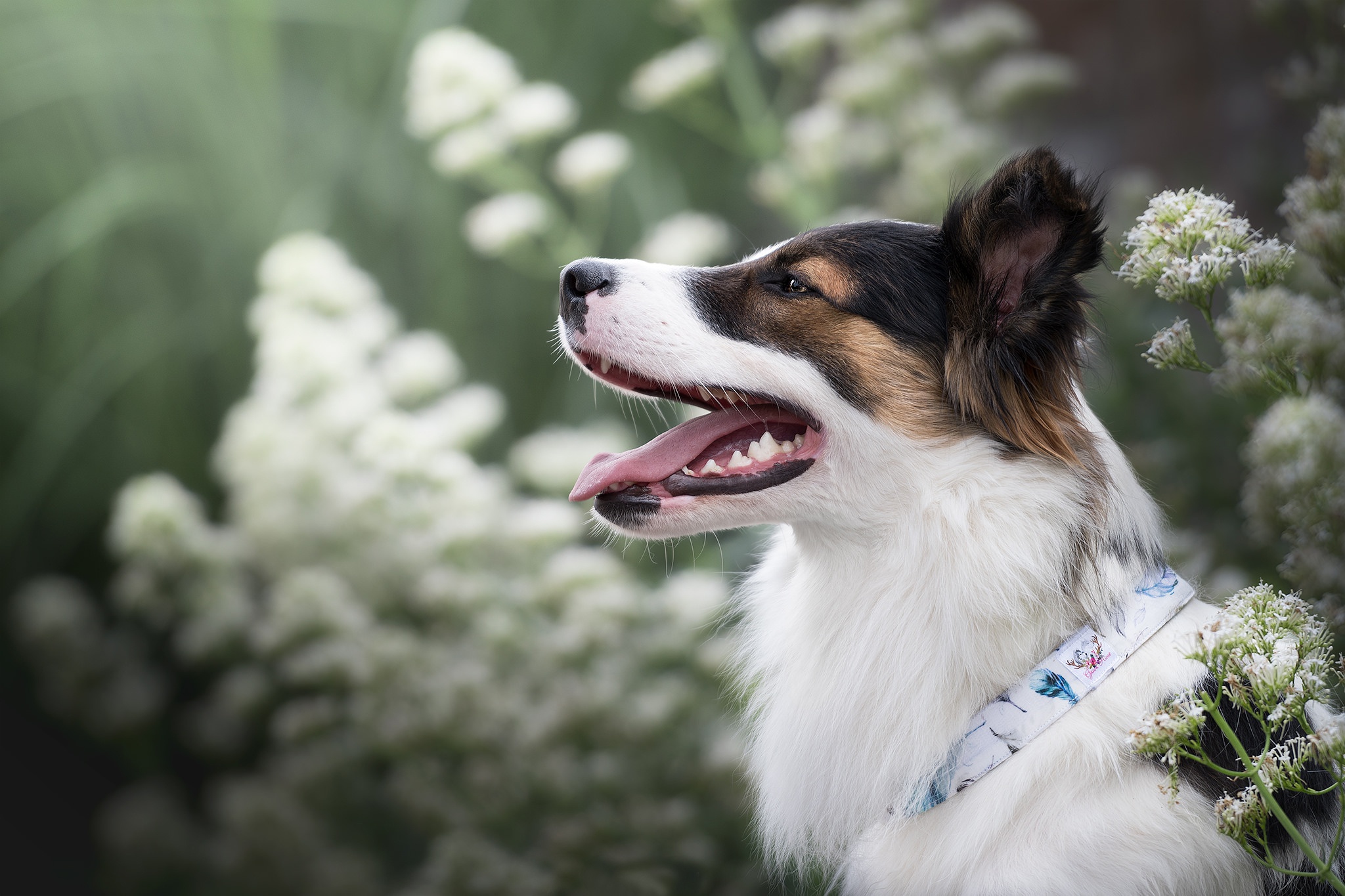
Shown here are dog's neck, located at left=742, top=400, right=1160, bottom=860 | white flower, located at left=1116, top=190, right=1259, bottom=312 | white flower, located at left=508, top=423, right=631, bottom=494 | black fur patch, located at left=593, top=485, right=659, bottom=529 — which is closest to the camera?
white flower, located at left=1116, top=190, right=1259, bottom=312

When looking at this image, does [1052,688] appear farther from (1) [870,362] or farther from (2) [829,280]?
(2) [829,280]

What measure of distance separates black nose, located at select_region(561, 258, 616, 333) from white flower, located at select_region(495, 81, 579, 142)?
100 cm

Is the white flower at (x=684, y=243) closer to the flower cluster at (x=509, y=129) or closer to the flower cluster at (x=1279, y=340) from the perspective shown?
the flower cluster at (x=509, y=129)

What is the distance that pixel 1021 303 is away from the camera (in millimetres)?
1381

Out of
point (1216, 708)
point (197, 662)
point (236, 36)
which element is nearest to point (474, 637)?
point (197, 662)

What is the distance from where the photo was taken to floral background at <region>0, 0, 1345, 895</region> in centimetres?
206

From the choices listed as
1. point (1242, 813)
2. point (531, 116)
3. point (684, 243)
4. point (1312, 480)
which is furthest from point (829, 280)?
point (531, 116)

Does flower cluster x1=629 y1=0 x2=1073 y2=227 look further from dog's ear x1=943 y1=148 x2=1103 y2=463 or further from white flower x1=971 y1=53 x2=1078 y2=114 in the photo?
dog's ear x1=943 y1=148 x2=1103 y2=463

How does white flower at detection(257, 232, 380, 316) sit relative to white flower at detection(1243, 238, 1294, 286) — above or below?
above

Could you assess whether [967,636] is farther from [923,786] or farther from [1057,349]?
[1057,349]

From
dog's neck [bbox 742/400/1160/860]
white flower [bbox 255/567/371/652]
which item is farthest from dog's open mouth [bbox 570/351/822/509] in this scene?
white flower [bbox 255/567/371/652]

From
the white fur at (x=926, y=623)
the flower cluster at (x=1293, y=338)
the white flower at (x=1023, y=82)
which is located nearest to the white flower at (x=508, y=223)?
the white fur at (x=926, y=623)

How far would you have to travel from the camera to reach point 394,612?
237 centimetres

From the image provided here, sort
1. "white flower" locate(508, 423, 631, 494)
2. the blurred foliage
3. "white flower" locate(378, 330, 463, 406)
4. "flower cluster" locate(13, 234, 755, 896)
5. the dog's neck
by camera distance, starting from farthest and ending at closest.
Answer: the blurred foliage < "white flower" locate(378, 330, 463, 406) < "white flower" locate(508, 423, 631, 494) < "flower cluster" locate(13, 234, 755, 896) < the dog's neck
